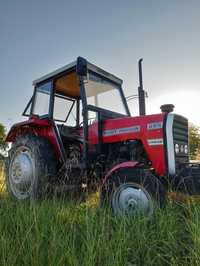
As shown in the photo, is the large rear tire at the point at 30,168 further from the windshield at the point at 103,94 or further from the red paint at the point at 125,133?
the windshield at the point at 103,94

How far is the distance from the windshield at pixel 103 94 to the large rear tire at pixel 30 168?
999mm

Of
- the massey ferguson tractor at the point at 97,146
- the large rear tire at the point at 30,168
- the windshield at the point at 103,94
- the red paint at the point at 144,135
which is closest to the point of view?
the massey ferguson tractor at the point at 97,146

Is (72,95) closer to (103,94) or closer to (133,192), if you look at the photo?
(103,94)

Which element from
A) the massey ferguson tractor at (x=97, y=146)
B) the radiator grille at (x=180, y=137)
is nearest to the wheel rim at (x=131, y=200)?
the massey ferguson tractor at (x=97, y=146)

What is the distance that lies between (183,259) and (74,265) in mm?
744

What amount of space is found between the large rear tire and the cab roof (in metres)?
1.01

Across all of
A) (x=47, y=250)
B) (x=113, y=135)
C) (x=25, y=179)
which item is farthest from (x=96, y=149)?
(x=47, y=250)

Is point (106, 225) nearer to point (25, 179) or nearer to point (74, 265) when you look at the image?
point (74, 265)

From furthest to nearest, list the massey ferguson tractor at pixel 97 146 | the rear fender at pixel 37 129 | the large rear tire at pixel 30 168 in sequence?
the rear fender at pixel 37 129, the large rear tire at pixel 30 168, the massey ferguson tractor at pixel 97 146

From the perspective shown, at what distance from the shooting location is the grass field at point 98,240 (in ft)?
5.23

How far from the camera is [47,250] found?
169 cm

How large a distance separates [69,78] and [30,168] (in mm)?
1606

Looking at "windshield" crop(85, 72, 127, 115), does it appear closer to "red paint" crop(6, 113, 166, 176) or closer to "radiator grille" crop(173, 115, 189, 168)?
"red paint" crop(6, 113, 166, 176)

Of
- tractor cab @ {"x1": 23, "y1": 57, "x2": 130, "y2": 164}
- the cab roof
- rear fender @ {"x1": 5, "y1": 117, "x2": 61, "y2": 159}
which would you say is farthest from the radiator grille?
rear fender @ {"x1": 5, "y1": 117, "x2": 61, "y2": 159}
